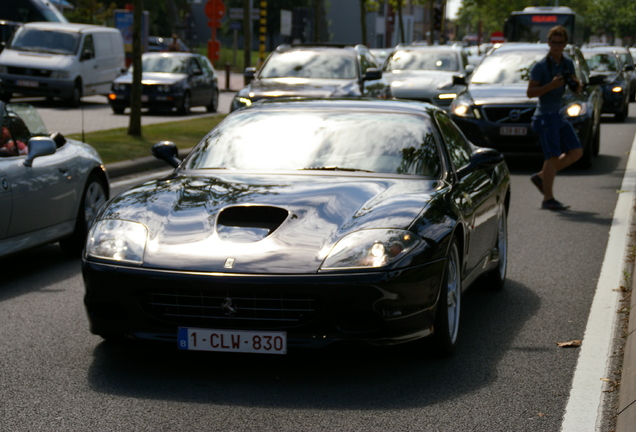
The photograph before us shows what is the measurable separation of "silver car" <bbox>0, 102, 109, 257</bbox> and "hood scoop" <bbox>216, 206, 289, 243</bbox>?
103 inches

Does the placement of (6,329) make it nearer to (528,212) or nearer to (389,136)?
(389,136)

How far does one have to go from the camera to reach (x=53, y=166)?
8375 mm

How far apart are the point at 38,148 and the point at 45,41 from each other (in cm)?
2158

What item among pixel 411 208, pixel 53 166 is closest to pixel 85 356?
pixel 411 208

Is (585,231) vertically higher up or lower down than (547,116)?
lower down

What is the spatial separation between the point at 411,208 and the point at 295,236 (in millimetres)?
670

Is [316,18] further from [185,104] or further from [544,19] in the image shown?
[544,19]

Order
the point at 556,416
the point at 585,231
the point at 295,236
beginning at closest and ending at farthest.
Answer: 1. the point at 556,416
2. the point at 295,236
3. the point at 585,231

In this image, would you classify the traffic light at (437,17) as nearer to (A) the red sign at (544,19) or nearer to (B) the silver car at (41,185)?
(A) the red sign at (544,19)

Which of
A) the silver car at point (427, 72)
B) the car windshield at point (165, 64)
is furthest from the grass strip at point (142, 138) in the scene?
the car windshield at point (165, 64)

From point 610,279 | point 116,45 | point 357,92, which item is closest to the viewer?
point 610,279

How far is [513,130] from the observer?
1556 cm

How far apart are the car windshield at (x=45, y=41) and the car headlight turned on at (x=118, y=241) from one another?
2345 centimetres

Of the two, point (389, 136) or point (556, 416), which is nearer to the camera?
point (556, 416)
